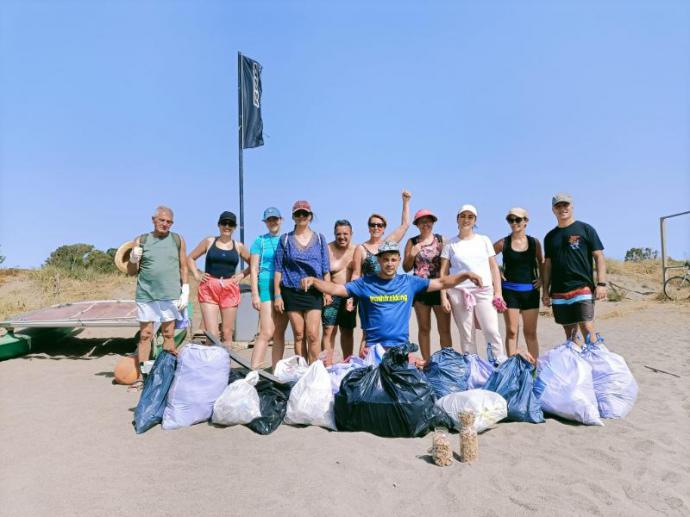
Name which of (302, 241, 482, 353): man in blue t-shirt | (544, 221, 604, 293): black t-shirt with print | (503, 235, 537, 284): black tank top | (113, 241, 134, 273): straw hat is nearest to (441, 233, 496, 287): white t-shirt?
→ (503, 235, 537, 284): black tank top

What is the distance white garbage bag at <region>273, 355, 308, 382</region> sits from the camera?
424 cm

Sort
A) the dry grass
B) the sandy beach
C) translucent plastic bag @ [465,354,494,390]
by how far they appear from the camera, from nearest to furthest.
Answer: the sandy beach
translucent plastic bag @ [465,354,494,390]
the dry grass

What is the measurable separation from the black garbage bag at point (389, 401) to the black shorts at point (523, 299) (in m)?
1.79

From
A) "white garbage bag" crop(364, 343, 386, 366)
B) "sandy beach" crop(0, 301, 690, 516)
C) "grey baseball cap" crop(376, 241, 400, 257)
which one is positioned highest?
"grey baseball cap" crop(376, 241, 400, 257)

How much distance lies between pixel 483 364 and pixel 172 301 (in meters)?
3.17

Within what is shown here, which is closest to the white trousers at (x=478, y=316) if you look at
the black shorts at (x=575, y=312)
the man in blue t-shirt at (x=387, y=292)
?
the man in blue t-shirt at (x=387, y=292)

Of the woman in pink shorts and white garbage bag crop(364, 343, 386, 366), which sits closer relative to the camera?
white garbage bag crop(364, 343, 386, 366)

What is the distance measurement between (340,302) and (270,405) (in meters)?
1.48

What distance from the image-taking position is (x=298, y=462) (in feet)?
10.3

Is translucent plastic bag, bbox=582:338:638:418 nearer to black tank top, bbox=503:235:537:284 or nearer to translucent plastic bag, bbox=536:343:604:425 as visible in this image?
translucent plastic bag, bbox=536:343:604:425

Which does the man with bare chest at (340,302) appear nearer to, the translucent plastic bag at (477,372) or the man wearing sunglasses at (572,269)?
the translucent plastic bag at (477,372)

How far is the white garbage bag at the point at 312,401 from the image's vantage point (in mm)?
3740

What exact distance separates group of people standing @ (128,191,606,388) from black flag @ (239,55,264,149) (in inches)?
298

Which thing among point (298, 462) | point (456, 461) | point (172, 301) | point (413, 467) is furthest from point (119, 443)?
point (456, 461)
